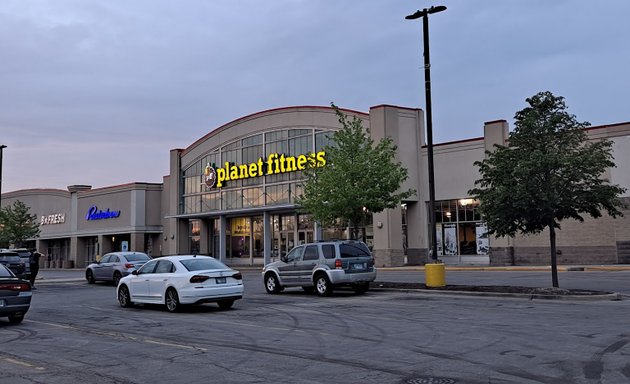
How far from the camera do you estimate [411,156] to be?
41031mm

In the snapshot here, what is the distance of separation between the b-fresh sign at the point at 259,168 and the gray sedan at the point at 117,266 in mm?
14566

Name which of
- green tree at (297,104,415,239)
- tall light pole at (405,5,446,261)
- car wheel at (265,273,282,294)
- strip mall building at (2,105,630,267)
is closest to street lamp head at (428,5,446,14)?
tall light pole at (405,5,446,261)

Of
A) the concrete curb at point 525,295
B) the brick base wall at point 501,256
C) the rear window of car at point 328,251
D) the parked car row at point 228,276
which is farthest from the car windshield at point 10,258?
the brick base wall at point 501,256

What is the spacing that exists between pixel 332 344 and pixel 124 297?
32.8 ft

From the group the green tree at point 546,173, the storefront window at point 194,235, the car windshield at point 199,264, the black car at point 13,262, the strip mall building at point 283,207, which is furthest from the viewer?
the storefront window at point 194,235

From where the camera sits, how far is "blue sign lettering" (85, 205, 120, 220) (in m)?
60.4

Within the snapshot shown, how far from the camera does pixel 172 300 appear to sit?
55.3ft

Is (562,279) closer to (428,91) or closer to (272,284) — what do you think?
(428,91)

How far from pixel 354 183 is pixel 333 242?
227 inches

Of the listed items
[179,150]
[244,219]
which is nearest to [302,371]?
[244,219]

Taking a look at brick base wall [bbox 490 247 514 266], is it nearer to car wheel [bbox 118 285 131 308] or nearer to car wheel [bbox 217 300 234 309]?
car wheel [bbox 217 300 234 309]

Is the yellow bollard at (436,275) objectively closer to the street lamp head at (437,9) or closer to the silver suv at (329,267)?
the silver suv at (329,267)

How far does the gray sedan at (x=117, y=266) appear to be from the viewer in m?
29.2

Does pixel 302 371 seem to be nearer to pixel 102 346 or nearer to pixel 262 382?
pixel 262 382
